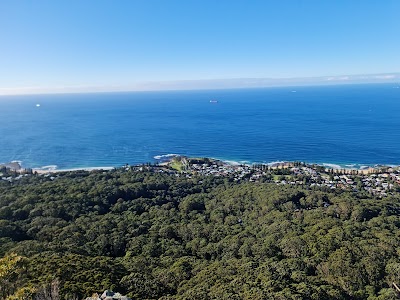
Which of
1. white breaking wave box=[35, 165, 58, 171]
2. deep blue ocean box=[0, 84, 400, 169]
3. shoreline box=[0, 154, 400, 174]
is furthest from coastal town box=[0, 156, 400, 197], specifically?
deep blue ocean box=[0, 84, 400, 169]

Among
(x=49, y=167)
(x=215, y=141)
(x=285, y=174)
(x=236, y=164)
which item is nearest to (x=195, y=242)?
(x=285, y=174)

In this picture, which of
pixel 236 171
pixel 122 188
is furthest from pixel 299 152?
pixel 122 188

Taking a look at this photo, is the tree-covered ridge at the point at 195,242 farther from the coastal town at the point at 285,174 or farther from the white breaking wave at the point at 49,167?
the white breaking wave at the point at 49,167

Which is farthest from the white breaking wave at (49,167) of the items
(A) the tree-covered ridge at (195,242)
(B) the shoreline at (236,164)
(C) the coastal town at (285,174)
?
(A) the tree-covered ridge at (195,242)

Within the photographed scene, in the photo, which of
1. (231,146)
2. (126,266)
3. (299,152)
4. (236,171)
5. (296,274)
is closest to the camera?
(296,274)

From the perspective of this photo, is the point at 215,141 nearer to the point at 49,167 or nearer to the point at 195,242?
the point at 49,167

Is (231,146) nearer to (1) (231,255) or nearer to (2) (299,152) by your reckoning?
(2) (299,152)
